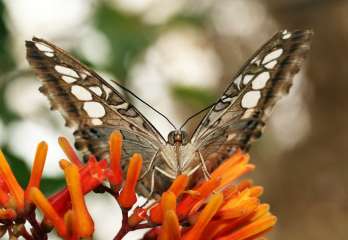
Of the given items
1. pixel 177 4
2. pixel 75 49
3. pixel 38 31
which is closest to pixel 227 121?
pixel 75 49

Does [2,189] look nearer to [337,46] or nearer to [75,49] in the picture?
[75,49]

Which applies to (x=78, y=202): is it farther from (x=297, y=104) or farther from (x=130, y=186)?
(x=297, y=104)

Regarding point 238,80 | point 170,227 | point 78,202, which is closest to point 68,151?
point 78,202

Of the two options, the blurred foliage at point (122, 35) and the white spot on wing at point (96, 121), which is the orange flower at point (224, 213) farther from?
the blurred foliage at point (122, 35)

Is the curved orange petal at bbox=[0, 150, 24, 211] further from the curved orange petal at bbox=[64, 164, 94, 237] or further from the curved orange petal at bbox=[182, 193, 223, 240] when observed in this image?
the curved orange petal at bbox=[182, 193, 223, 240]

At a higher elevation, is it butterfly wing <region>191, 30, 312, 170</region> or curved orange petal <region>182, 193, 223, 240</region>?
butterfly wing <region>191, 30, 312, 170</region>

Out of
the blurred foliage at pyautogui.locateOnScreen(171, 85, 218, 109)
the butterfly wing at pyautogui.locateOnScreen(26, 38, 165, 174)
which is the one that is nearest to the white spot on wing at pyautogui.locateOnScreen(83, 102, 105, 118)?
the butterfly wing at pyautogui.locateOnScreen(26, 38, 165, 174)

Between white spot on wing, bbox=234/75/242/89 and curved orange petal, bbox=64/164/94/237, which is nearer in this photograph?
curved orange petal, bbox=64/164/94/237
